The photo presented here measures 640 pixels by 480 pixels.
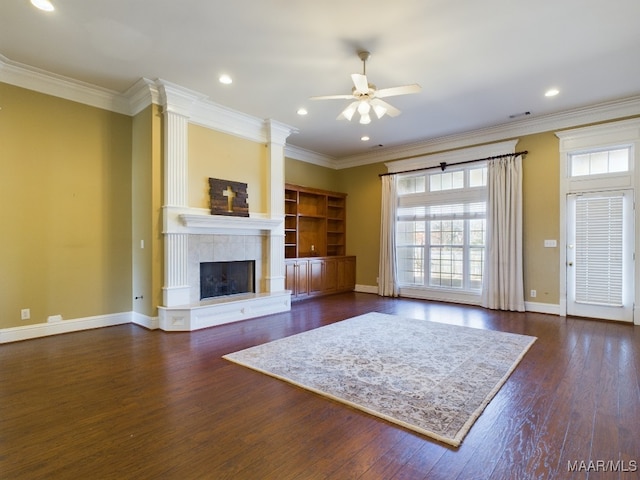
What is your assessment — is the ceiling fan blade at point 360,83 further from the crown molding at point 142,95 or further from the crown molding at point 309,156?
the crown molding at point 309,156

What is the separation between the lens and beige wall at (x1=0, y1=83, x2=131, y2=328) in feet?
13.5

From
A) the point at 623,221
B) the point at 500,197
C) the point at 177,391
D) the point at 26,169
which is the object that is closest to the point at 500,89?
the point at 500,197

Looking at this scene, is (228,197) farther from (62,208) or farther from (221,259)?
(62,208)

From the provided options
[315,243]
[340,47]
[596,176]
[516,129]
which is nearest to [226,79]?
[340,47]

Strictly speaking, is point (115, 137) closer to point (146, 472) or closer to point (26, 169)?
point (26, 169)

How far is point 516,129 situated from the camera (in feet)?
19.9

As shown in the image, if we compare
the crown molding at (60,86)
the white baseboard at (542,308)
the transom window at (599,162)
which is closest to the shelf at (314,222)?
the crown molding at (60,86)

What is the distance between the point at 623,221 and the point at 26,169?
8368 mm

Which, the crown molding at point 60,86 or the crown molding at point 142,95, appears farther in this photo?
the crown molding at point 142,95

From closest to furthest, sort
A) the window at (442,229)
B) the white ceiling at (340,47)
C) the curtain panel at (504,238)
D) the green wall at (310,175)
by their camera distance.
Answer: the white ceiling at (340,47) < the curtain panel at (504,238) < the window at (442,229) < the green wall at (310,175)

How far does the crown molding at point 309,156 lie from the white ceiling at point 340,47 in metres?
2.32

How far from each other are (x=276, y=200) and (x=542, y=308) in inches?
199

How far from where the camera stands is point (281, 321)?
518cm

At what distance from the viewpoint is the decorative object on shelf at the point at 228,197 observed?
5.37 meters
